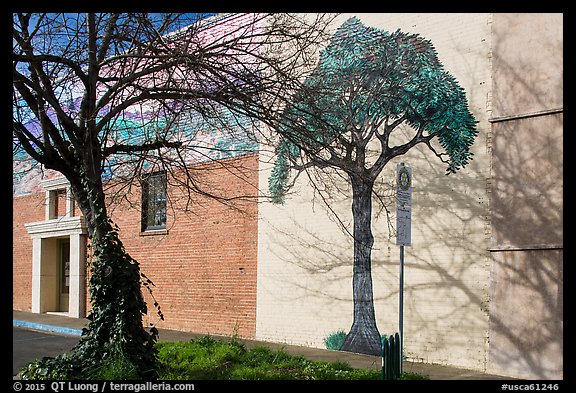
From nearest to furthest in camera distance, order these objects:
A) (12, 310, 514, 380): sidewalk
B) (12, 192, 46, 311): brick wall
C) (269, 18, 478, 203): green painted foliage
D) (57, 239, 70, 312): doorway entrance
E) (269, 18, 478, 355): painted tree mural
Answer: (12, 310, 514, 380): sidewalk < (269, 18, 478, 203): green painted foliage < (269, 18, 478, 355): painted tree mural < (57, 239, 70, 312): doorway entrance < (12, 192, 46, 311): brick wall

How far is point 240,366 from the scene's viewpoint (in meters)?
10.3

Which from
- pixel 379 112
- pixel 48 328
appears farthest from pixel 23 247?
pixel 379 112

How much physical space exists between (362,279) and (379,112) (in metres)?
3.29

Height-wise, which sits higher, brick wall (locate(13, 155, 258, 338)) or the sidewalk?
brick wall (locate(13, 155, 258, 338))

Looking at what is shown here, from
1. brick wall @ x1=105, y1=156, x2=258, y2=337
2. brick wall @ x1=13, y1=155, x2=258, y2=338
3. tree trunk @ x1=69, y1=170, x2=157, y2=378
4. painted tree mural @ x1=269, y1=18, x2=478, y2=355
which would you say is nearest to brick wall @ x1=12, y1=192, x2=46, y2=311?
brick wall @ x1=13, y1=155, x2=258, y2=338

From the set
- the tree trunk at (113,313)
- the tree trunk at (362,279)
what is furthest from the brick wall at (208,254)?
the tree trunk at (113,313)

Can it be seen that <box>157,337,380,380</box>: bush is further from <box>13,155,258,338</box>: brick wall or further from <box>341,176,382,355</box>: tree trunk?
<box>13,155,258,338</box>: brick wall

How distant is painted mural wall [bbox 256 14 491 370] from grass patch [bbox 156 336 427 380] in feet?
7.35

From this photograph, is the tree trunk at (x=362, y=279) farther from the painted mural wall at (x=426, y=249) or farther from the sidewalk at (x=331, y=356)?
the sidewalk at (x=331, y=356)

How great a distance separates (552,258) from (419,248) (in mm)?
2470

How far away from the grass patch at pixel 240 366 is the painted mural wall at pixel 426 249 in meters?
2.24

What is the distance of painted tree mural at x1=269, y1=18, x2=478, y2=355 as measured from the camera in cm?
1271
